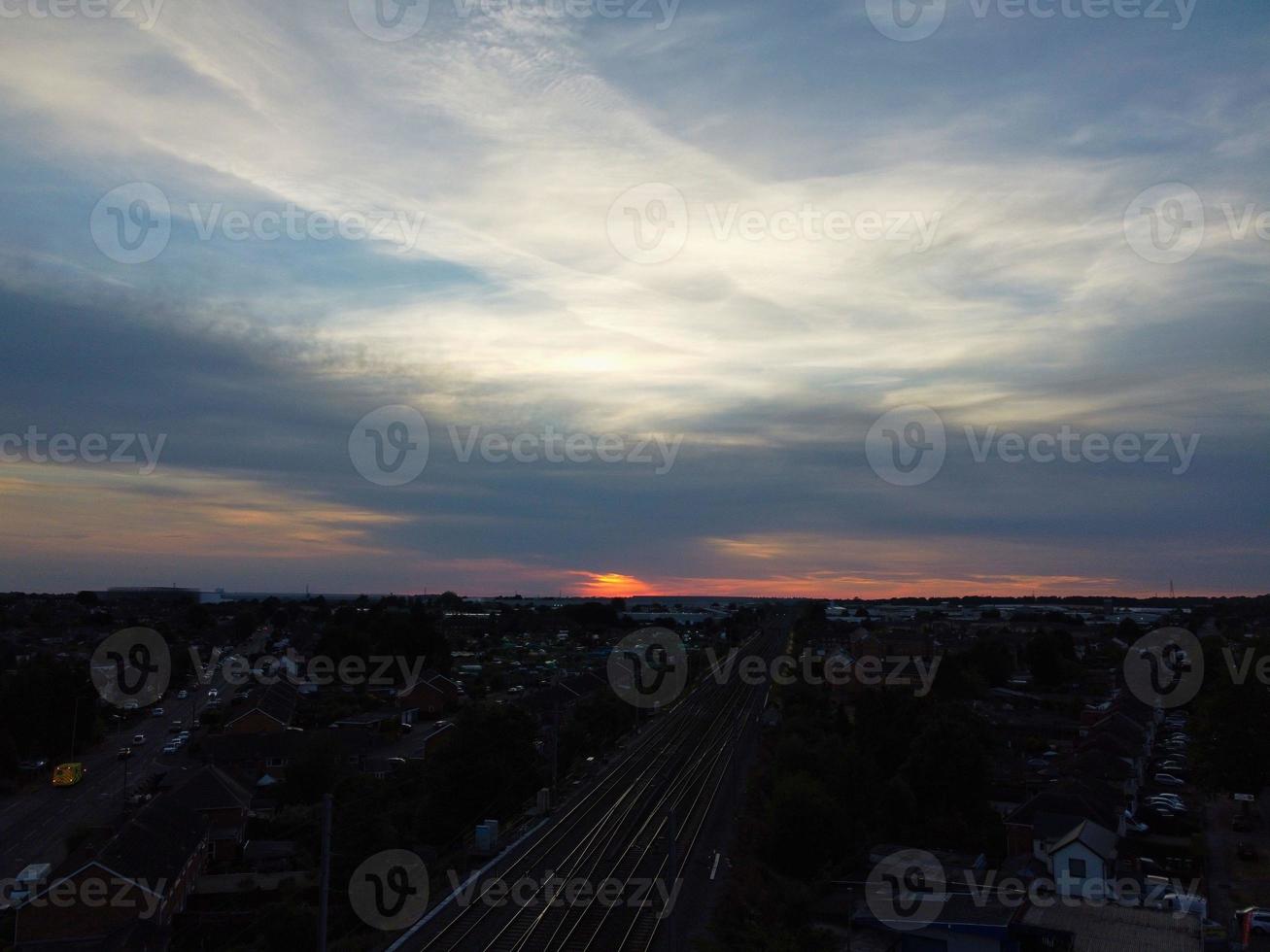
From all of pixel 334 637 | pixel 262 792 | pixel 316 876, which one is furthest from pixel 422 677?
pixel 316 876

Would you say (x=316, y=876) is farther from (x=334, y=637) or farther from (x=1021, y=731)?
(x=334, y=637)

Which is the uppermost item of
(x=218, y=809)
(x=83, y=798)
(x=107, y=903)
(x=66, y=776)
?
(x=218, y=809)

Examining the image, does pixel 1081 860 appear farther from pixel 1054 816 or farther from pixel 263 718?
pixel 263 718

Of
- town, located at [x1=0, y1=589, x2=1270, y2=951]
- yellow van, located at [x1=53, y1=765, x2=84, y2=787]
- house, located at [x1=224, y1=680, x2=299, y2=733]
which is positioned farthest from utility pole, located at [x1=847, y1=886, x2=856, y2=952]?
house, located at [x1=224, y1=680, x2=299, y2=733]

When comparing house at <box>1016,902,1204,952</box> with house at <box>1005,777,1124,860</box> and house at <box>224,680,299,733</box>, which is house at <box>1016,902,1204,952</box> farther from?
house at <box>224,680,299,733</box>

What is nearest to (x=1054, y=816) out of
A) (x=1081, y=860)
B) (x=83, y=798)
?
(x=1081, y=860)

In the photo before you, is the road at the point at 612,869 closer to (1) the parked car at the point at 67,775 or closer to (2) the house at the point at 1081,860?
(2) the house at the point at 1081,860
